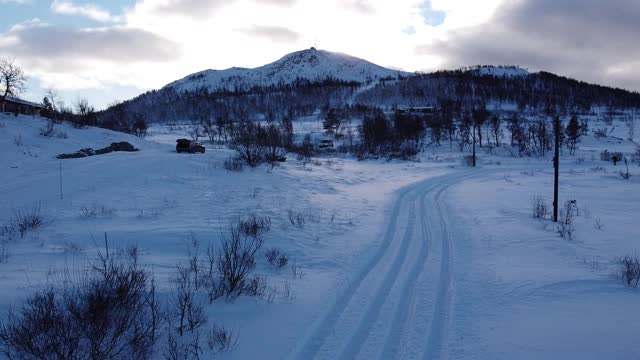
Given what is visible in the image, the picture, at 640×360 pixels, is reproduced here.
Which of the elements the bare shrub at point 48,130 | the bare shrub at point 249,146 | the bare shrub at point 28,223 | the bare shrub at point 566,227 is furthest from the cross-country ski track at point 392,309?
the bare shrub at point 48,130

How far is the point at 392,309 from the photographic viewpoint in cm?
553

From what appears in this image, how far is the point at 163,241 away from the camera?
27.6ft

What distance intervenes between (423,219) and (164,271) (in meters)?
8.09

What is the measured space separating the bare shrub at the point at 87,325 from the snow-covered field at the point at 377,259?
0.80 meters

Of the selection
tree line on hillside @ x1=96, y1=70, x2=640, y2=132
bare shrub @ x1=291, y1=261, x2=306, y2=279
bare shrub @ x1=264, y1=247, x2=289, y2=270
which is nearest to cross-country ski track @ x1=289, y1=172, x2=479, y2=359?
bare shrub @ x1=291, y1=261, x2=306, y2=279

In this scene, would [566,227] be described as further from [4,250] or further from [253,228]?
[4,250]

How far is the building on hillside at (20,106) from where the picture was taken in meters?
37.1

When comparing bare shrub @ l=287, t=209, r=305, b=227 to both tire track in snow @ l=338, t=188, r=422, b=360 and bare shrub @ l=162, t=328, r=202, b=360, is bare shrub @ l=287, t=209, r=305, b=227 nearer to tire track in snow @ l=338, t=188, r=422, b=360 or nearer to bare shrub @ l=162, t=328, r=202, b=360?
tire track in snow @ l=338, t=188, r=422, b=360

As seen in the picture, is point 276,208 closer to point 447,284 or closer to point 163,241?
point 163,241

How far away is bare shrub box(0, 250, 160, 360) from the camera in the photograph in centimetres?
358

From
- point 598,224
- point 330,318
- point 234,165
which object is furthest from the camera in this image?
point 234,165

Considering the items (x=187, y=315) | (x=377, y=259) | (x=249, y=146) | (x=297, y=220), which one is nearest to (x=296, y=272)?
(x=377, y=259)

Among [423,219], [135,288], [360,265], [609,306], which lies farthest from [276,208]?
[609,306]

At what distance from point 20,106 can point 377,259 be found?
158 ft
